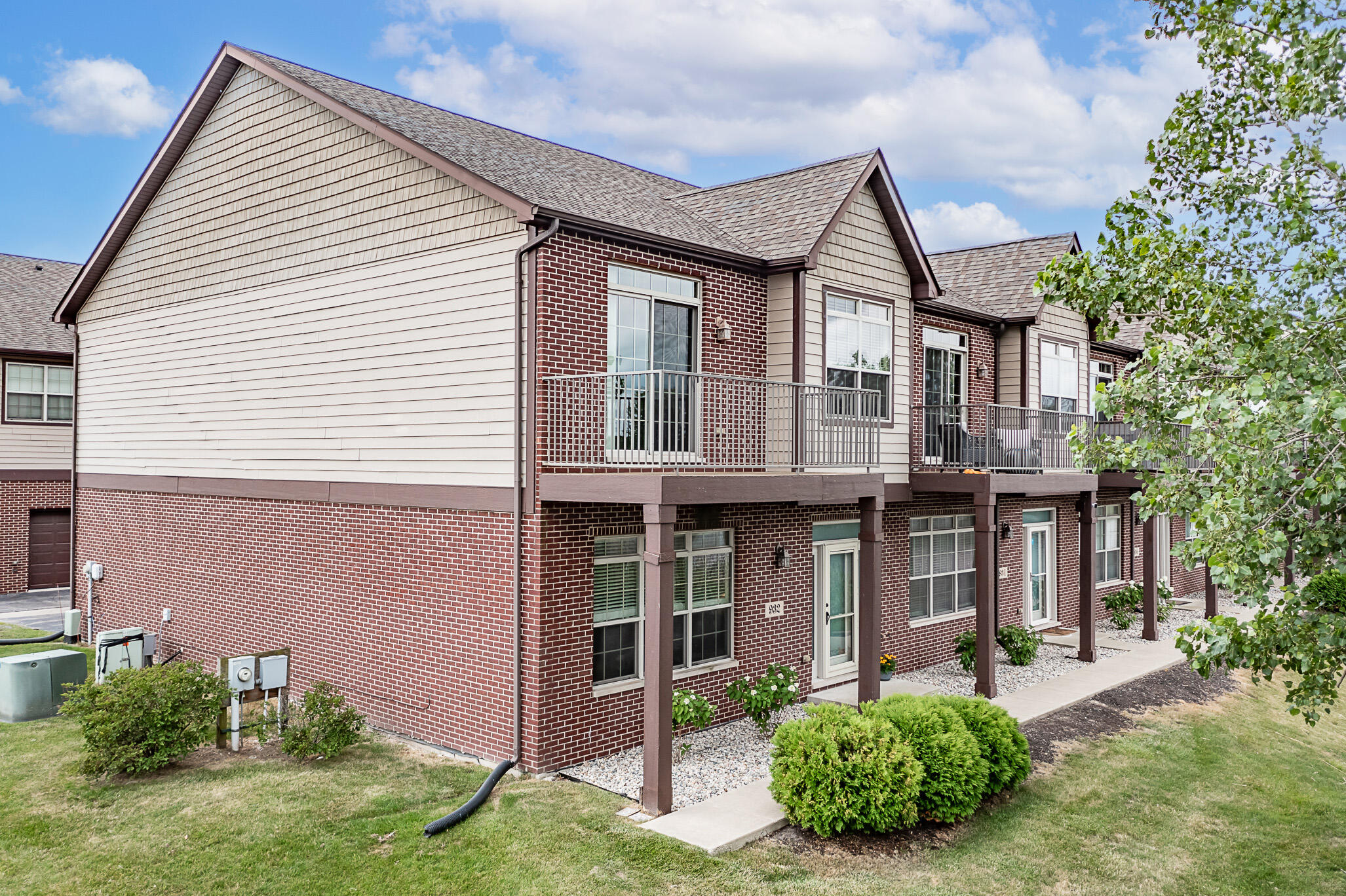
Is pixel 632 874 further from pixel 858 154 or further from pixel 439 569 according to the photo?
pixel 858 154

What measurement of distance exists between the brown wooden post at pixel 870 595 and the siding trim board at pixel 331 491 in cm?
473

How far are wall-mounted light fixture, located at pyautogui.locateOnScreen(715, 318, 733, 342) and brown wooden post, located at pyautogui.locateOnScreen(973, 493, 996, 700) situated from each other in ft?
15.9

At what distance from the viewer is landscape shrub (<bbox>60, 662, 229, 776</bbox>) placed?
995cm

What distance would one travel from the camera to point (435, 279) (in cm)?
1152

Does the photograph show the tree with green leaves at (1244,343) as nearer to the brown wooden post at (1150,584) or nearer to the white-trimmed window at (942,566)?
the white-trimmed window at (942,566)

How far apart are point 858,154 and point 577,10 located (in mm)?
50500

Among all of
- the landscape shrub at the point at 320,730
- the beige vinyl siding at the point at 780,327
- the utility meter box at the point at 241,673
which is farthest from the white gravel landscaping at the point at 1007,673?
the utility meter box at the point at 241,673

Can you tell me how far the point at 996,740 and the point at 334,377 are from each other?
9375 millimetres

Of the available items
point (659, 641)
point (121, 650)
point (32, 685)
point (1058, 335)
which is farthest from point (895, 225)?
point (32, 685)

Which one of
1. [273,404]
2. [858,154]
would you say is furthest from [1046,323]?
[273,404]

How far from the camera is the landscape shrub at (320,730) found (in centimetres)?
1060

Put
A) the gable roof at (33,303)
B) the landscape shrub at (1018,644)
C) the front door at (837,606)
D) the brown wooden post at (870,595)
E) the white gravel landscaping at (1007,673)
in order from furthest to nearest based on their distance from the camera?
the gable roof at (33,303)
the landscape shrub at (1018,644)
the white gravel landscaping at (1007,673)
the front door at (837,606)
the brown wooden post at (870,595)

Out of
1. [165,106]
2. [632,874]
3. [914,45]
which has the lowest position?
[632,874]

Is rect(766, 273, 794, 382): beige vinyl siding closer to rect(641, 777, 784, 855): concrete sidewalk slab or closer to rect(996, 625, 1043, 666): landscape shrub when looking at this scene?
rect(641, 777, 784, 855): concrete sidewalk slab
